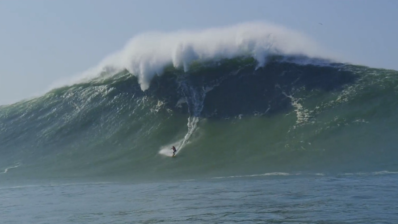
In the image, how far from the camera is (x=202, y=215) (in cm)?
1065

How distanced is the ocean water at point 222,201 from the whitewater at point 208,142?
33mm

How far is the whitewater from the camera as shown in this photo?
11.6 metres

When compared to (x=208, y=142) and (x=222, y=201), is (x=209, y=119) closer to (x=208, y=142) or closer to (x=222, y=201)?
(x=208, y=142)

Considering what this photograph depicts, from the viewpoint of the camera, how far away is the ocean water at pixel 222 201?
33.3 ft

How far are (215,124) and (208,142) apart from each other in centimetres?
146

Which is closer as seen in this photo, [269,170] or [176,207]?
[176,207]

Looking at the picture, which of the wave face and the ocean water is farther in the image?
the wave face

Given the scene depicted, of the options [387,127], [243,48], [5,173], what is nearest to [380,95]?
[387,127]

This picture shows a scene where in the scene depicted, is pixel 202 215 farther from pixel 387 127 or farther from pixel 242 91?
pixel 242 91

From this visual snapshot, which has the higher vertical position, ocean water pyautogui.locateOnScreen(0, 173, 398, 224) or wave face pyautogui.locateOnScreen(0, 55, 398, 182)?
wave face pyautogui.locateOnScreen(0, 55, 398, 182)

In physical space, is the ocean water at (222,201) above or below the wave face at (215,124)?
below

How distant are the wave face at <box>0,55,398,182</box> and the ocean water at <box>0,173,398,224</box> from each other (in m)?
1.90

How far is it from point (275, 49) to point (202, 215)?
49.3ft

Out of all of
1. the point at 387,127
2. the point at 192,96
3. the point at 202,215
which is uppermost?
the point at 192,96
